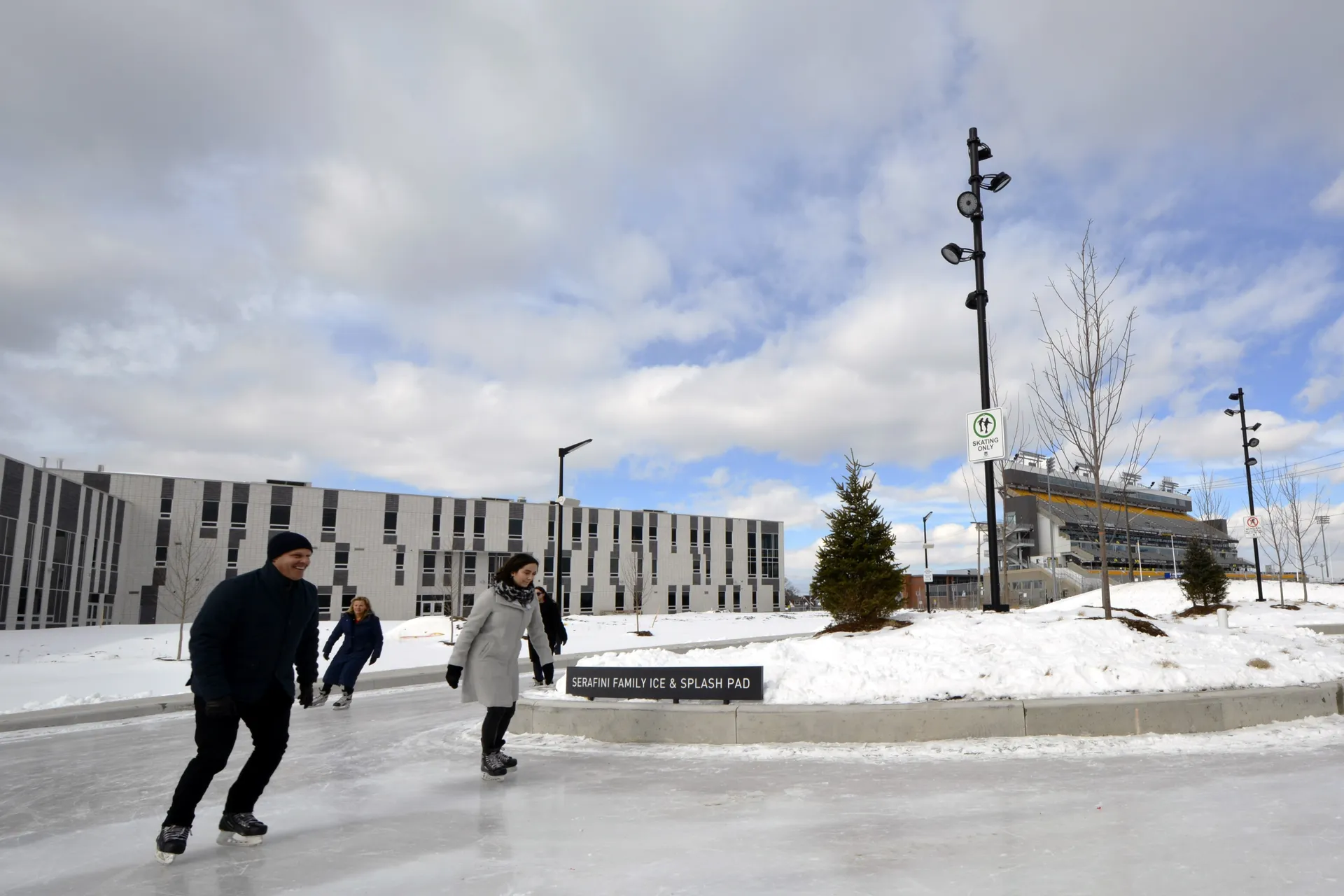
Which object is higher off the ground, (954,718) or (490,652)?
(490,652)

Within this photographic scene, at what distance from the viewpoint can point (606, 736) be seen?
873 cm

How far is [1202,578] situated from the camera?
85.5 ft

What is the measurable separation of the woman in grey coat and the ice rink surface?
41cm

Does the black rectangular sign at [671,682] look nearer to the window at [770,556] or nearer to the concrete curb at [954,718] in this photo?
the concrete curb at [954,718]

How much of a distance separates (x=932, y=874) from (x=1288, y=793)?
3128mm

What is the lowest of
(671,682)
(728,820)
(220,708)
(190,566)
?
(728,820)

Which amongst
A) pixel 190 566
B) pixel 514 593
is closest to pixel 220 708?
pixel 514 593

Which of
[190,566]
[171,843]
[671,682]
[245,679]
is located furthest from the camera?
[190,566]

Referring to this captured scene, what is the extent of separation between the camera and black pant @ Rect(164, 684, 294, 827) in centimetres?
478

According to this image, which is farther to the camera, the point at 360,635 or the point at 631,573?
the point at 631,573

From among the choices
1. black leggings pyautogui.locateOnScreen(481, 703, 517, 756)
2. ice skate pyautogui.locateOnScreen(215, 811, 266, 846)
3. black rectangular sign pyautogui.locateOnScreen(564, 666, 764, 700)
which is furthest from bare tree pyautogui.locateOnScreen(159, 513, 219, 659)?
ice skate pyautogui.locateOnScreen(215, 811, 266, 846)

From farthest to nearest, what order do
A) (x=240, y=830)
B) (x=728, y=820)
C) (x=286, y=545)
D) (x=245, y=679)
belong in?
1. (x=728, y=820)
2. (x=286, y=545)
3. (x=240, y=830)
4. (x=245, y=679)

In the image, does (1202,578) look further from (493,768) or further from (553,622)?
(493,768)

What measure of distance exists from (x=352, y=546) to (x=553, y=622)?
49087mm
